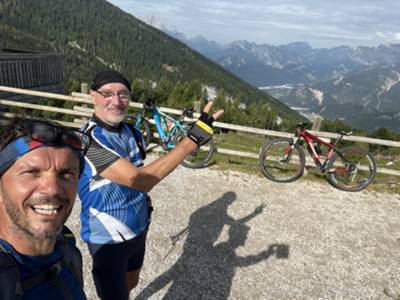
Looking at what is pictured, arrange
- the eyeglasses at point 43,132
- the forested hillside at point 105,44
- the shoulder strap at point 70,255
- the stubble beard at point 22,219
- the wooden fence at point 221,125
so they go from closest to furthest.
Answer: the stubble beard at point 22,219 → the eyeglasses at point 43,132 → the shoulder strap at point 70,255 → the wooden fence at point 221,125 → the forested hillside at point 105,44

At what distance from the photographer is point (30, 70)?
937 inches

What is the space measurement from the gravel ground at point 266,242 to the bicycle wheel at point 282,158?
26cm

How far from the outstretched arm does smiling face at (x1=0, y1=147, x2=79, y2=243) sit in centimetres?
66

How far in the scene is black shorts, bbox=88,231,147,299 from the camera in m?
2.36

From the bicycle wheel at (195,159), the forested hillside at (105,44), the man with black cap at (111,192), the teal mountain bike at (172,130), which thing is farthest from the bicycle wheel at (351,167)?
the forested hillside at (105,44)

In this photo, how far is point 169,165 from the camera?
1907mm

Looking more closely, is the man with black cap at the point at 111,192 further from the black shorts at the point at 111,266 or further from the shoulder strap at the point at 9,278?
the shoulder strap at the point at 9,278

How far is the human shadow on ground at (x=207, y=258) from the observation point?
4.16m

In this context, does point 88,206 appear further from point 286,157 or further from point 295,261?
point 286,157

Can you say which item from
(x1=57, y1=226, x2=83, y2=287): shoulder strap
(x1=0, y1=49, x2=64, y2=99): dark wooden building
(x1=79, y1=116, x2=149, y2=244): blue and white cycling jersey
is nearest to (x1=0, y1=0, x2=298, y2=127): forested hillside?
(x1=0, y1=49, x2=64, y2=99): dark wooden building

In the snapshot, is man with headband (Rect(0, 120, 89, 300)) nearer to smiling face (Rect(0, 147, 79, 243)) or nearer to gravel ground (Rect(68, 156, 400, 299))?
smiling face (Rect(0, 147, 79, 243))

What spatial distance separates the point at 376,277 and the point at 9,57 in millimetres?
25638

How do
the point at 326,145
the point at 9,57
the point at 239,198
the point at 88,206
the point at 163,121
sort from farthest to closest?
the point at 9,57 < the point at 163,121 < the point at 326,145 < the point at 239,198 < the point at 88,206

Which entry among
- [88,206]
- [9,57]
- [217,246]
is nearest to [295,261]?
[217,246]
